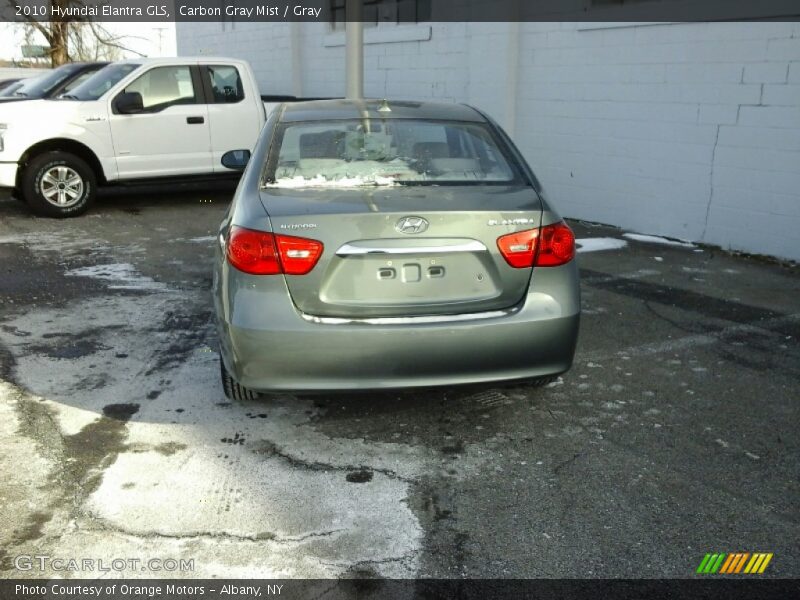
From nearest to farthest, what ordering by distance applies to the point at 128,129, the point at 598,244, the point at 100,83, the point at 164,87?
the point at 598,244, the point at 128,129, the point at 100,83, the point at 164,87

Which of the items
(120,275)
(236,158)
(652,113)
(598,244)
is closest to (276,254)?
(236,158)

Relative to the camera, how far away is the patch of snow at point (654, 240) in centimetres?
805

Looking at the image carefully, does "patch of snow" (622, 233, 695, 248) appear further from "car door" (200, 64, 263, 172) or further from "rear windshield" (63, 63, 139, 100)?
"rear windshield" (63, 63, 139, 100)

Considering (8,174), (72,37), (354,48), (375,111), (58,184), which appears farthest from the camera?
(72,37)

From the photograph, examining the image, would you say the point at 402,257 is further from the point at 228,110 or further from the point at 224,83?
the point at 224,83

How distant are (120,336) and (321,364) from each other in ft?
7.66

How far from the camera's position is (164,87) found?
970cm

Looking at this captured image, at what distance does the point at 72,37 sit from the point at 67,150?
2287cm

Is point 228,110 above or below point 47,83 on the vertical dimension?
below

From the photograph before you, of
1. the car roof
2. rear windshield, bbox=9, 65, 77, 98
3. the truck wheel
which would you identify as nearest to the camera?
the car roof

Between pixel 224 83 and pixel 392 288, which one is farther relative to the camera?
pixel 224 83

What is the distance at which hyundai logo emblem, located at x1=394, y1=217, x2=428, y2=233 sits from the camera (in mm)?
3287

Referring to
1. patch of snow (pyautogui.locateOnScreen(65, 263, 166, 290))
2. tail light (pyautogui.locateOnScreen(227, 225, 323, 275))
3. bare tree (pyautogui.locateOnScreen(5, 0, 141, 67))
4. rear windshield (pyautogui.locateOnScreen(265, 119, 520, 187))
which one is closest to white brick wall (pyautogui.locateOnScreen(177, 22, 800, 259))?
rear windshield (pyautogui.locateOnScreen(265, 119, 520, 187))

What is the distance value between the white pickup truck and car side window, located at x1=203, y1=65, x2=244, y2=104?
0.01 m
